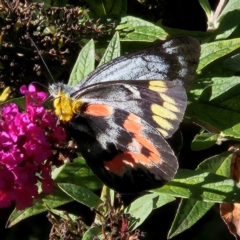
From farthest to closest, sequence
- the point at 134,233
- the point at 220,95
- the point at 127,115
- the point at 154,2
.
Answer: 1. the point at 154,2
2. the point at 220,95
3. the point at 134,233
4. the point at 127,115

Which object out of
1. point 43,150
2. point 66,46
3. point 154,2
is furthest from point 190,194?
point 154,2

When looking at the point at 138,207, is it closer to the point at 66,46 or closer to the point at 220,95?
the point at 220,95

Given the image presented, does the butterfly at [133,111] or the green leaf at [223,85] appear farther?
the green leaf at [223,85]

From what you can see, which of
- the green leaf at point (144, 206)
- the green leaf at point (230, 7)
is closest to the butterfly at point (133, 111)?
the green leaf at point (144, 206)

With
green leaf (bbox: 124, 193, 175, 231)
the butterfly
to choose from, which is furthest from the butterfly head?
green leaf (bbox: 124, 193, 175, 231)

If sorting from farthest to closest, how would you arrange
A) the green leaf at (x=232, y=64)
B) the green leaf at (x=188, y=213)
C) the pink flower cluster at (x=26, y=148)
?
the green leaf at (x=232, y=64)
the green leaf at (x=188, y=213)
the pink flower cluster at (x=26, y=148)

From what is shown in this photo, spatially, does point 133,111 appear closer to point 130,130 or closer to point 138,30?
point 130,130

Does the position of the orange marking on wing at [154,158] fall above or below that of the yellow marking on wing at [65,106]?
below

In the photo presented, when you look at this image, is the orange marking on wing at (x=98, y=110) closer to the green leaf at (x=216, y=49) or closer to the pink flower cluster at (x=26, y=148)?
the pink flower cluster at (x=26, y=148)
